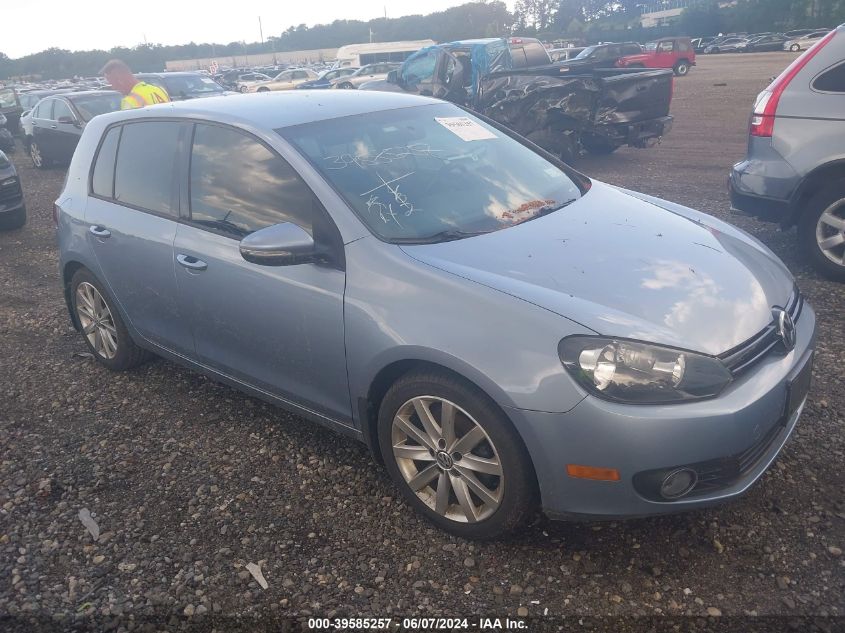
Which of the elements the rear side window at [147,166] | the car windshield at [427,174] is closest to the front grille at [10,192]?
the rear side window at [147,166]

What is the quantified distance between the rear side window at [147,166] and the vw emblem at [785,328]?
9.63 ft

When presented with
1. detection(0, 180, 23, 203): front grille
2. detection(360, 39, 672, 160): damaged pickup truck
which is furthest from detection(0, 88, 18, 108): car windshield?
detection(360, 39, 672, 160): damaged pickup truck

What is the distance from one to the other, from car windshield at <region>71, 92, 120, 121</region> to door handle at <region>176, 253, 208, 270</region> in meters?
10.5

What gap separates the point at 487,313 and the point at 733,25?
204ft

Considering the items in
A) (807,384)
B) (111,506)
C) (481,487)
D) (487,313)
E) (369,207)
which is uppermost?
(369,207)

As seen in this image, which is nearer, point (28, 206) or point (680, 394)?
point (680, 394)

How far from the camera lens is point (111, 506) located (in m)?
3.24

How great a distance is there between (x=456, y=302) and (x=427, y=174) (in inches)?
38.3

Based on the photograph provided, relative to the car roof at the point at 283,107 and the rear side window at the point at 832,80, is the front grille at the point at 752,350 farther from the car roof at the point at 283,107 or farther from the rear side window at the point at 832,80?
the rear side window at the point at 832,80

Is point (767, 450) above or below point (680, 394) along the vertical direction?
below

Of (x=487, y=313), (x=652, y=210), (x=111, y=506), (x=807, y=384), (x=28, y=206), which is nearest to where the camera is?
(x=487, y=313)

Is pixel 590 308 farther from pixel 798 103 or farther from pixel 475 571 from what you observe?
pixel 798 103

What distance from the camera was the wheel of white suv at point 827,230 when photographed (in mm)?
5152

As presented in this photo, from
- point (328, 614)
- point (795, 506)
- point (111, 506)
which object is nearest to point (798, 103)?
point (795, 506)
